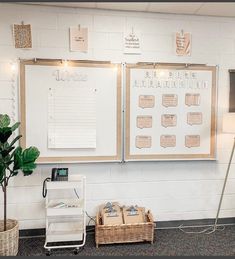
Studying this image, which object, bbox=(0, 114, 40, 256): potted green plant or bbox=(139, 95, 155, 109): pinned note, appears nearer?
bbox=(0, 114, 40, 256): potted green plant

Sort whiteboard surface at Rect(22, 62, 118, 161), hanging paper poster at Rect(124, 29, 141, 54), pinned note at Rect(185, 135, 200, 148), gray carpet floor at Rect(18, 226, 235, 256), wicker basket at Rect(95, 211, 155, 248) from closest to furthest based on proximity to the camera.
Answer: gray carpet floor at Rect(18, 226, 235, 256) < wicker basket at Rect(95, 211, 155, 248) < whiteboard surface at Rect(22, 62, 118, 161) < hanging paper poster at Rect(124, 29, 141, 54) < pinned note at Rect(185, 135, 200, 148)

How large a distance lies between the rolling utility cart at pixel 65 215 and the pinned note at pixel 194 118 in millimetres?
1348

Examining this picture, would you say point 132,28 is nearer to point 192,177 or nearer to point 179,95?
point 179,95

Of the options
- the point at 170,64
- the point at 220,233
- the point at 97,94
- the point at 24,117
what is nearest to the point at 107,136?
the point at 97,94

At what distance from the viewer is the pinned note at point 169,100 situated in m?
2.90

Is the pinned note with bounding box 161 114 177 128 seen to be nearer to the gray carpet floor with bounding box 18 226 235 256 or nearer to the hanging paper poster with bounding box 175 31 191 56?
the hanging paper poster with bounding box 175 31 191 56

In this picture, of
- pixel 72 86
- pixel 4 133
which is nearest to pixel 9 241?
pixel 4 133

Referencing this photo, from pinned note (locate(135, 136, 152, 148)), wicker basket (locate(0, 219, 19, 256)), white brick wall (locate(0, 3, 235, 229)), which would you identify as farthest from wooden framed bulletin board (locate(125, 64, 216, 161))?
wicker basket (locate(0, 219, 19, 256))

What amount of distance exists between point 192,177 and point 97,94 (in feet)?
4.78

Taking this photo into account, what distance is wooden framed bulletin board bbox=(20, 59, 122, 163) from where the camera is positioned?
2711 mm

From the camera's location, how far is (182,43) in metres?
2.91

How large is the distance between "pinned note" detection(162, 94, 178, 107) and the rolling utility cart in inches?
47.9

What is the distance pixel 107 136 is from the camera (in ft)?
9.30

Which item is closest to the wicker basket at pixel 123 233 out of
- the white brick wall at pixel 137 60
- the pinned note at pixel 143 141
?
the white brick wall at pixel 137 60
